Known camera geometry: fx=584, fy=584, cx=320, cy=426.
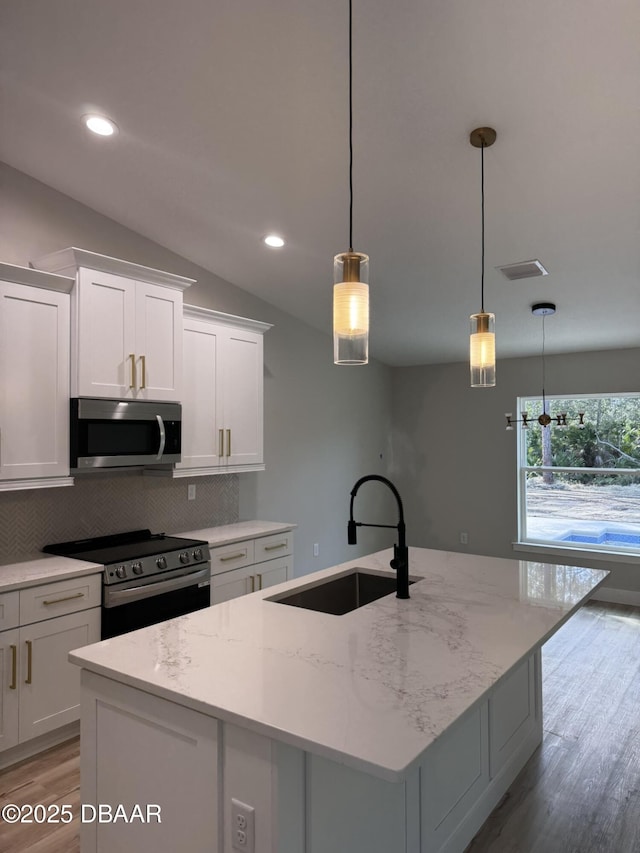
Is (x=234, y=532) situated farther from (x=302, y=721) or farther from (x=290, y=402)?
(x=302, y=721)

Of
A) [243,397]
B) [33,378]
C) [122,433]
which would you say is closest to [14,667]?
[122,433]

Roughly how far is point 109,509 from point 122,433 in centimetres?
59

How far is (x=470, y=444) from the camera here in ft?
20.0

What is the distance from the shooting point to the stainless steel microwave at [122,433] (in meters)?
3.06

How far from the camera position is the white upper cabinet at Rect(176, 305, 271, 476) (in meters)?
3.79

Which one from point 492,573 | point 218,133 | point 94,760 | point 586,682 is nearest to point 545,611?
point 492,573

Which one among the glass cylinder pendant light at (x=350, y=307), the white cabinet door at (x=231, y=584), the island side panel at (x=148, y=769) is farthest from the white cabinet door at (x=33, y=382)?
the glass cylinder pendant light at (x=350, y=307)

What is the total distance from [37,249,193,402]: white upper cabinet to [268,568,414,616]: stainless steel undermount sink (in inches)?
63.5

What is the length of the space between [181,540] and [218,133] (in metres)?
2.25

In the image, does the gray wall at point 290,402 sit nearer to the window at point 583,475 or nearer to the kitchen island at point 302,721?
the window at point 583,475

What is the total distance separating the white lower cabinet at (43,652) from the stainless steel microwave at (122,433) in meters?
Answer: 0.65

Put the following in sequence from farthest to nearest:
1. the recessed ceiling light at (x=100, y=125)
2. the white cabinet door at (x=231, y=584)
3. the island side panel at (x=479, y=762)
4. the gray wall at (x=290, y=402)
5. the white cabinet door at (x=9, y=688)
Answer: the white cabinet door at (x=231, y=584) → the gray wall at (x=290, y=402) → the recessed ceiling light at (x=100, y=125) → the white cabinet door at (x=9, y=688) → the island side panel at (x=479, y=762)

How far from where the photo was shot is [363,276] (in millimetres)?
1659

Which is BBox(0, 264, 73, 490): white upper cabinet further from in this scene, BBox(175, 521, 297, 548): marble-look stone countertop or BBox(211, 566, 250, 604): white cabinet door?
BBox(211, 566, 250, 604): white cabinet door
